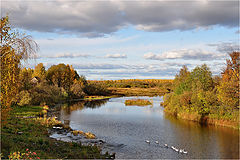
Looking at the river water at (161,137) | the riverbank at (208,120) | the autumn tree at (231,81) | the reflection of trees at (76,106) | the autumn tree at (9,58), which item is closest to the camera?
the autumn tree at (9,58)

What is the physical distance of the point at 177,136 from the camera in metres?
34.7

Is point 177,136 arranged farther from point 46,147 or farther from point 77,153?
point 46,147

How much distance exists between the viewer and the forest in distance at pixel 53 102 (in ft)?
45.4

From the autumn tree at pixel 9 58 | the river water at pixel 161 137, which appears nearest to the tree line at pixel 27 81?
the autumn tree at pixel 9 58

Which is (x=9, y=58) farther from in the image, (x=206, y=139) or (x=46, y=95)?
(x=46, y=95)

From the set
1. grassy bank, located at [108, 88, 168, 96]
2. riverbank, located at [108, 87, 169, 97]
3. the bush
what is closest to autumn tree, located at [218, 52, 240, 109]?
the bush

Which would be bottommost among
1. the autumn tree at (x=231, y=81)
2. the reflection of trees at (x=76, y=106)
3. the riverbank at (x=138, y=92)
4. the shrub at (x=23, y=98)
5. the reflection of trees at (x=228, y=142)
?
the reflection of trees at (x=228, y=142)

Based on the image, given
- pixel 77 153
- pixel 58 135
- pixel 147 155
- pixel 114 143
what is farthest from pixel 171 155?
pixel 58 135

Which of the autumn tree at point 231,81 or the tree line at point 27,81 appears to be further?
the autumn tree at point 231,81

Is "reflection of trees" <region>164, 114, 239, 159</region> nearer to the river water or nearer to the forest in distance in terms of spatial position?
the river water

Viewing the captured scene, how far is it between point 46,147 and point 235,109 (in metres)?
33.9

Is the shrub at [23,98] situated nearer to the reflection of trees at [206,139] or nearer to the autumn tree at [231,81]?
the reflection of trees at [206,139]

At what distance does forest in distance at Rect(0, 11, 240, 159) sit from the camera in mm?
13828

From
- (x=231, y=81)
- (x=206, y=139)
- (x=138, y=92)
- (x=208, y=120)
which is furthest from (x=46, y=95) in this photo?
(x=138, y=92)
